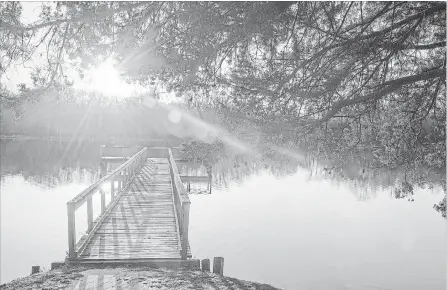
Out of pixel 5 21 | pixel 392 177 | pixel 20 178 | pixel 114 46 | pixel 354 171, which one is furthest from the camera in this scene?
pixel 354 171

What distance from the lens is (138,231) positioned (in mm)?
8469

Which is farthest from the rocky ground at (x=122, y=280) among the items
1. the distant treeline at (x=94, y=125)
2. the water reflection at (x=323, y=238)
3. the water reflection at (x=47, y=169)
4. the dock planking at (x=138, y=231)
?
the distant treeline at (x=94, y=125)

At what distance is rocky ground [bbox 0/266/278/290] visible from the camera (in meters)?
5.18

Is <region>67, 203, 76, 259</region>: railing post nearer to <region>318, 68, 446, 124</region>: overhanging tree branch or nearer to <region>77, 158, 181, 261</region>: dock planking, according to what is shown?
<region>77, 158, 181, 261</region>: dock planking

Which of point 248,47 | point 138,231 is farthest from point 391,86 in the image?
point 138,231

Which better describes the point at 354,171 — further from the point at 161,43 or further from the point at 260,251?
the point at 161,43

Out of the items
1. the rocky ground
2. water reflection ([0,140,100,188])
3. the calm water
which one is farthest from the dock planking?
water reflection ([0,140,100,188])

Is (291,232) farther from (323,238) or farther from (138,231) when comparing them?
(138,231)

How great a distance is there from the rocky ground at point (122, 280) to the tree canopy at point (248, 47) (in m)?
3.19

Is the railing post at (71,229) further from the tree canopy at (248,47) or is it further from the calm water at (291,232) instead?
the calm water at (291,232)

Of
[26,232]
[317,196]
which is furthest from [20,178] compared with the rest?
[317,196]

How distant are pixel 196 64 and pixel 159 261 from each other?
3.33 m

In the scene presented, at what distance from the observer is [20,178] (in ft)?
85.1

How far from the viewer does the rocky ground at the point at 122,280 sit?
5180 mm
